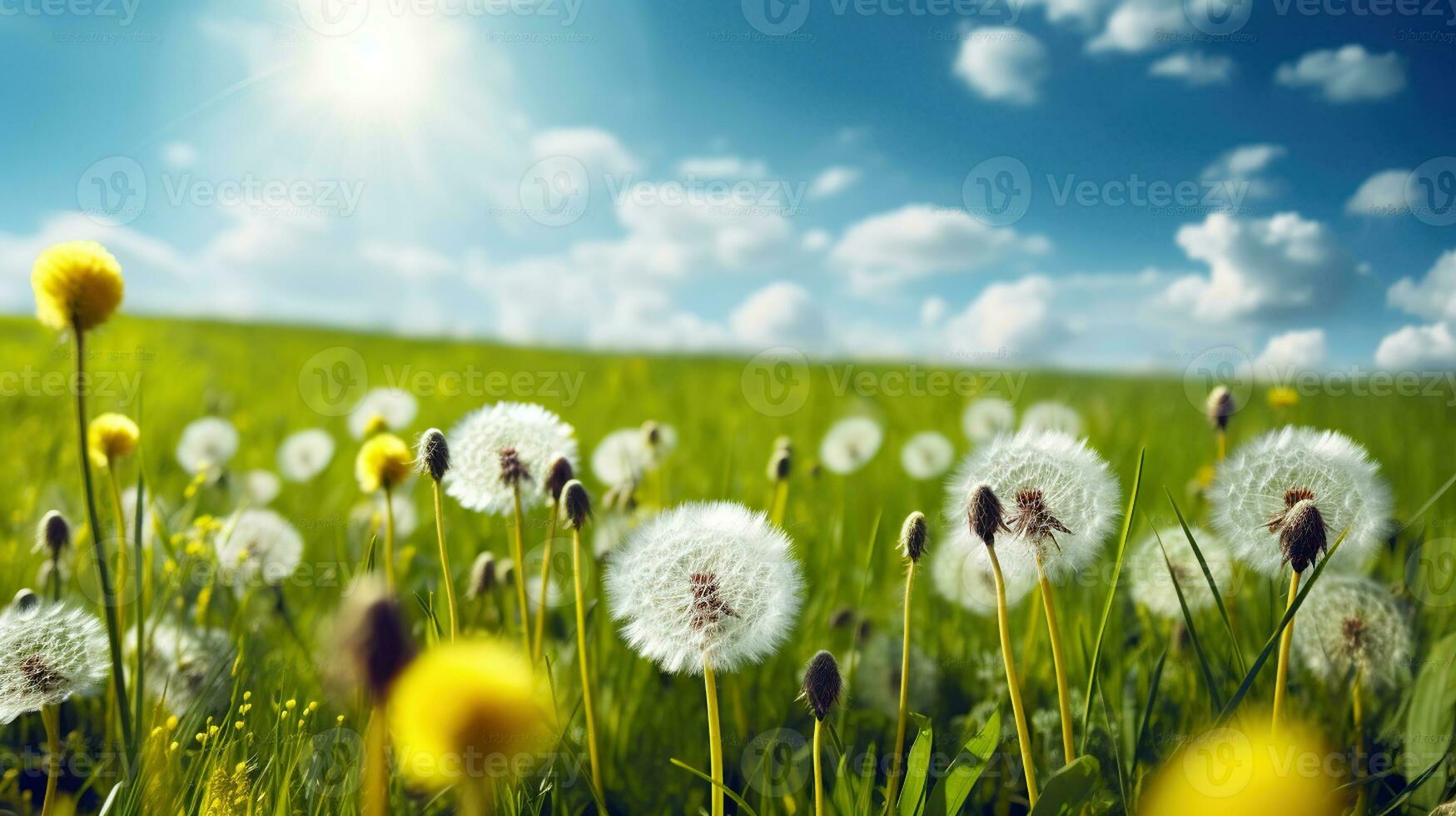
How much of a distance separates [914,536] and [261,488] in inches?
133

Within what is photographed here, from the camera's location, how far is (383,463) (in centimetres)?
170

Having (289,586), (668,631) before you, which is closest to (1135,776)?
(668,631)

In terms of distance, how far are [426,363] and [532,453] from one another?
9.09 m

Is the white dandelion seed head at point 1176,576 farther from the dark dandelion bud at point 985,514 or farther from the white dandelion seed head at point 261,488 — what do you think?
the white dandelion seed head at point 261,488

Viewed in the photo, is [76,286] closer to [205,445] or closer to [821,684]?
[821,684]

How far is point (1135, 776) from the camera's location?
1.53m

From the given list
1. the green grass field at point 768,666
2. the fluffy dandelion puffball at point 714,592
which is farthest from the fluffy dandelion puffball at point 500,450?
the fluffy dandelion puffball at point 714,592

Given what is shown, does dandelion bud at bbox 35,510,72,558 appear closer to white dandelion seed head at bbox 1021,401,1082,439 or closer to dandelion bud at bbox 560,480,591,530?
dandelion bud at bbox 560,480,591,530

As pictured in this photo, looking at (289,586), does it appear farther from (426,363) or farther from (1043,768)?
(426,363)

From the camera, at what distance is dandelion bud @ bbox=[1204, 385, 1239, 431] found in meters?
1.90

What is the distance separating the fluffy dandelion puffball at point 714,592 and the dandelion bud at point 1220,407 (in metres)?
1.22

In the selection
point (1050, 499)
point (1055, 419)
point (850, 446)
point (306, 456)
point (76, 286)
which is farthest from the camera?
point (850, 446)

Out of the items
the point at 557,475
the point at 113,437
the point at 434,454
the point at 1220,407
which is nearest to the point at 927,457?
the point at 1220,407

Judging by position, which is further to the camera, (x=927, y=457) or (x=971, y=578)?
(x=927, y=457)
